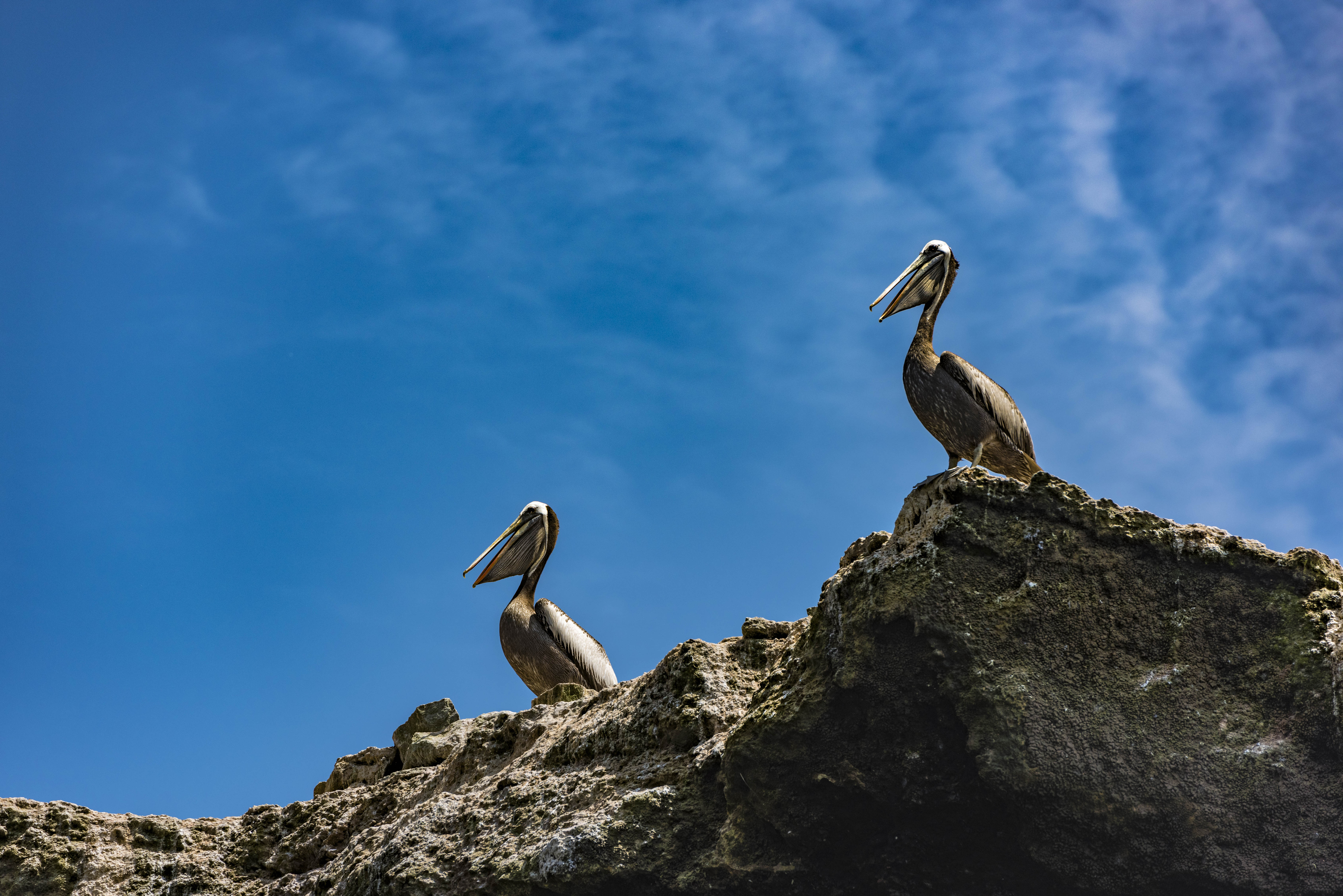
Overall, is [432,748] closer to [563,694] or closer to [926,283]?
[563,694]

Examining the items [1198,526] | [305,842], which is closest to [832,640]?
[1198,526]

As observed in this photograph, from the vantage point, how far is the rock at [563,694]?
7.23 m

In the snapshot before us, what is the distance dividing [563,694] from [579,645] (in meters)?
4.43

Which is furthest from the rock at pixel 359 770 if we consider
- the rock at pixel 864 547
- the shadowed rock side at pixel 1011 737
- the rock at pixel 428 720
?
the rock at pixel 864 547

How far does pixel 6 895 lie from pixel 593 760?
3.44m

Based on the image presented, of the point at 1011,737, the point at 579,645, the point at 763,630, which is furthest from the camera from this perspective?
the point at 579,645

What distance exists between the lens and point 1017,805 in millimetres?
4805

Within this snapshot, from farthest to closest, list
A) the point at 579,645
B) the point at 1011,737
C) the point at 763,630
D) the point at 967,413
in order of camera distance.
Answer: the point at 579,645
the point at 967,413
the point at 763,630
the point at 1011,737

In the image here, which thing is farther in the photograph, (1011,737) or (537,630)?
(537,630)

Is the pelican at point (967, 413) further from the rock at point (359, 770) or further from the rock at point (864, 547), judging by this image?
the rock at point (359, 770)

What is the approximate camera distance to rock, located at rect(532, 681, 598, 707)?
7230mm

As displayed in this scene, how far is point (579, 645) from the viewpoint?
1173cm

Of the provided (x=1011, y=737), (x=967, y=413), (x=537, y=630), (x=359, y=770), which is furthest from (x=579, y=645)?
Result: (x=1011, y=737)

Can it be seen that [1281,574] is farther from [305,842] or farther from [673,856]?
[305,842]
